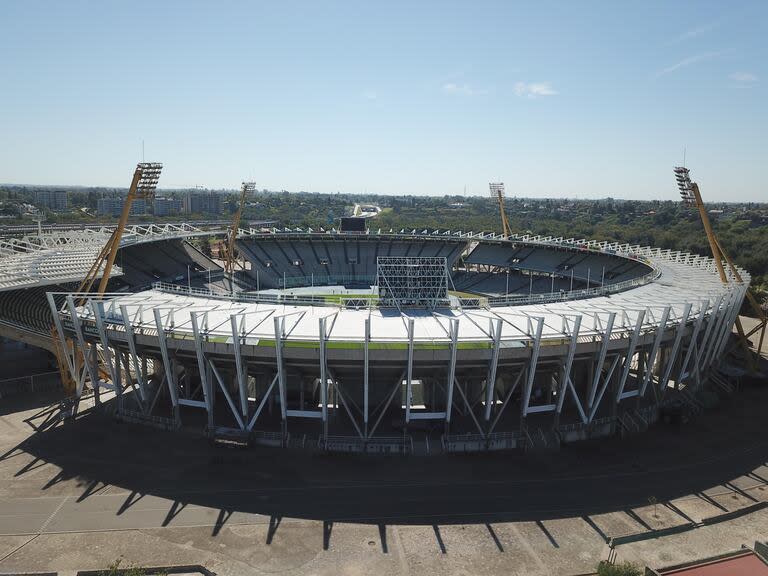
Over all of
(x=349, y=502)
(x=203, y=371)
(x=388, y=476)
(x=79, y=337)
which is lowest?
(x=388, y=476)

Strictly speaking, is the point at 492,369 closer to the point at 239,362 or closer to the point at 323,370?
the point at 323,370

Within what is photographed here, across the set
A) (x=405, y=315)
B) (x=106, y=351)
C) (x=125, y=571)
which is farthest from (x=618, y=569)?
(x=106, y=351)

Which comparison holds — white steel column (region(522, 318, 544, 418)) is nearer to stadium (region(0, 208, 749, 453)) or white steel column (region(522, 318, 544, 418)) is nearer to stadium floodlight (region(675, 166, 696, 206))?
stadium (region(0, 208, 749, 453))

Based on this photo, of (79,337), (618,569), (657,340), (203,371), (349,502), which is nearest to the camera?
(618,569)

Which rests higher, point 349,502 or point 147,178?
point 147,178

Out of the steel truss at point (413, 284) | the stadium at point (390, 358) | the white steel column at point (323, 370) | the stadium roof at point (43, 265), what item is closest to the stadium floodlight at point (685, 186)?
the stadium at point (390, 358)

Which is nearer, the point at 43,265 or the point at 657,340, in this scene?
the point at 657,340
